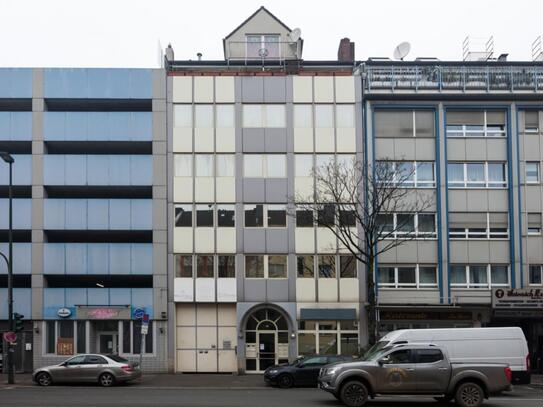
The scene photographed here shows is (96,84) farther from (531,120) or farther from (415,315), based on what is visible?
(531,120)

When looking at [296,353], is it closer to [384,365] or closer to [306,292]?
[306,292]

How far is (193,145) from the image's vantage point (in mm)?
39000

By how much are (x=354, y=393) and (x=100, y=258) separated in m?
21.4

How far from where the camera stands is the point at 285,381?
28.8 meters

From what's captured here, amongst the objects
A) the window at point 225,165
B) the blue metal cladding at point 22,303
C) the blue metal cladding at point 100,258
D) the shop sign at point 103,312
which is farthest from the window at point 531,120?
the blue metal cladding at point 22,303

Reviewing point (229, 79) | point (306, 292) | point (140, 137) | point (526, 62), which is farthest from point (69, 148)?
point (526, 62)

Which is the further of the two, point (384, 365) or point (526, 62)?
point (526, 62)

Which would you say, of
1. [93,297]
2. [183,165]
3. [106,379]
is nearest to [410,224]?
[183,165]

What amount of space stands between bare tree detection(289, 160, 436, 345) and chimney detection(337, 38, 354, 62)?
6989 millimetres

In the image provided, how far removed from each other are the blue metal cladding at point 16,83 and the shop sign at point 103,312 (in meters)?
11.1

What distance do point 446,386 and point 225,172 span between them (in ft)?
68.9

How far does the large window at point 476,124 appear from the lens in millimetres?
39312

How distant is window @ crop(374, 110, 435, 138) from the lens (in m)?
39.2

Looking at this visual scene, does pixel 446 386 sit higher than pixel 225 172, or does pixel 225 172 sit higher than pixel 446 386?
pixel 225 172
